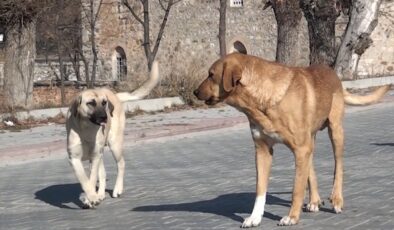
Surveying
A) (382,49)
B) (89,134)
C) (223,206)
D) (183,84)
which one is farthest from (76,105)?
(382,49)

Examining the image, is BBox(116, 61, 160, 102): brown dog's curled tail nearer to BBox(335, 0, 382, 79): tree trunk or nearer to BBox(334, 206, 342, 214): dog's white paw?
BBox(334, 206, 342, 214): dog's white paw

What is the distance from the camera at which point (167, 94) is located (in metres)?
23.1

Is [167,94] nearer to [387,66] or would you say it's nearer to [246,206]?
[246,206]

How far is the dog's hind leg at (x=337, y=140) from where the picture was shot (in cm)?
813

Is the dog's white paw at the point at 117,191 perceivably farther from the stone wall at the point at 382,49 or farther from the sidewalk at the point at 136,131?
the stone wall at the point at 382,49

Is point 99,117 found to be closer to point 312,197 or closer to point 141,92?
point 141,92

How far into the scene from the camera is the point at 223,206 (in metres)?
8.92

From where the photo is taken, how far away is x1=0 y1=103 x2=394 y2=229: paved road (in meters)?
8.22

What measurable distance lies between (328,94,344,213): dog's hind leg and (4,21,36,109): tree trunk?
572 inches

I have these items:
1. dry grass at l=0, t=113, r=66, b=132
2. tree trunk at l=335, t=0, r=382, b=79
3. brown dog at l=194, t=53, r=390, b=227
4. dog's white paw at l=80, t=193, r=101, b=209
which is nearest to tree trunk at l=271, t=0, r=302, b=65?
tree trunk at l=335, t=0, r=382, b=79

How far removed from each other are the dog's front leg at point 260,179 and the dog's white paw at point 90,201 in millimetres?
2206

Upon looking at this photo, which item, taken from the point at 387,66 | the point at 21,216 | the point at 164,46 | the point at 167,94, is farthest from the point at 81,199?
the point at 164,46

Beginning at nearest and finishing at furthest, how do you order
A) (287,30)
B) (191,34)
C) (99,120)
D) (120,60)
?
(99,120), (287,30), (191,34), (120,60)

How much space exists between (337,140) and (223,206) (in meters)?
1.40
